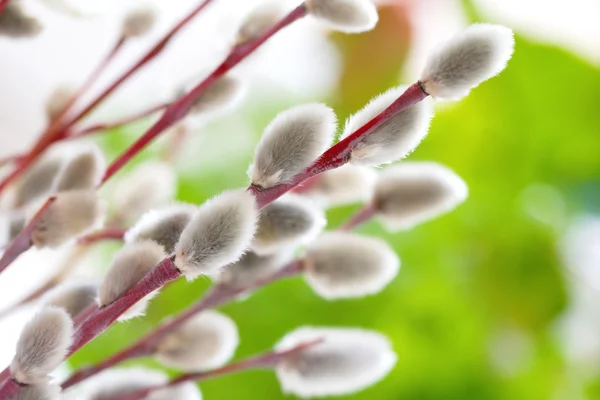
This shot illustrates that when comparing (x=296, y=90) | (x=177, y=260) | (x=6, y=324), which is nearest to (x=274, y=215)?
(x=177, y=260)

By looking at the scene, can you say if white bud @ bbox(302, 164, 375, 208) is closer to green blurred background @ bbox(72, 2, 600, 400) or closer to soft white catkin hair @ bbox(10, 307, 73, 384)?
soft white catkin hair @ bbox(10, 307, 73, 384)

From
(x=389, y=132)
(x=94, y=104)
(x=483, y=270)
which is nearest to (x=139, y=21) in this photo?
(x=94, y=104)

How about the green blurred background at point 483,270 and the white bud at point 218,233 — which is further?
the green blurred background at point 483,270

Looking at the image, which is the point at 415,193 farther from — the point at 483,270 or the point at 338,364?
the point at 483,270

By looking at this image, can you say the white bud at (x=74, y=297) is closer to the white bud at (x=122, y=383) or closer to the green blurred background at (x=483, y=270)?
the white bud at (x=122, y=383)

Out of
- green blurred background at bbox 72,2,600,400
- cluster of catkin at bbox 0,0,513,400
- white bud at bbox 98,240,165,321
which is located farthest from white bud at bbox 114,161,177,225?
green blurred background at bbox 72,2,600,400

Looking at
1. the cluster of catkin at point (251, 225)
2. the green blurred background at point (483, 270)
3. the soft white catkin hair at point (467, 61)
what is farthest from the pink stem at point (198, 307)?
the green blurred background at point (483, 270)

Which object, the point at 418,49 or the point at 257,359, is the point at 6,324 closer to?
the point at 257,359
